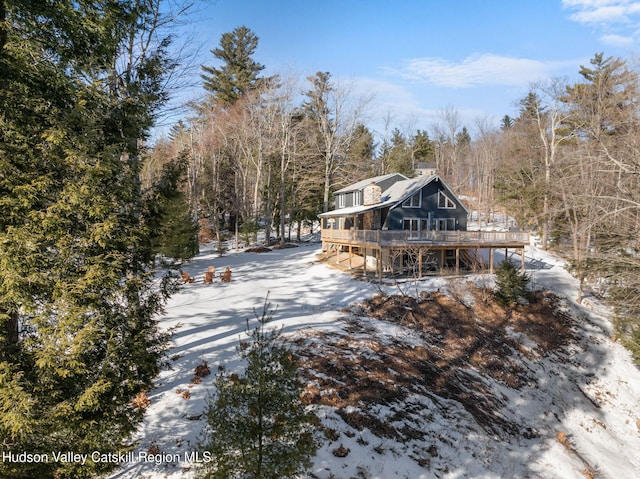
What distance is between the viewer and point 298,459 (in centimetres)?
480

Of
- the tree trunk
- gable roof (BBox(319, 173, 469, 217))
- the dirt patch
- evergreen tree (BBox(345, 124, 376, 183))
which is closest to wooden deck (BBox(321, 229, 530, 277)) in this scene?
gable roof (BBox(319, 173, 469, 217))

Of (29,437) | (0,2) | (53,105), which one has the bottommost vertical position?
(29,437)

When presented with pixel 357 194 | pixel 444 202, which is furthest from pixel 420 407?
pixel 357 194

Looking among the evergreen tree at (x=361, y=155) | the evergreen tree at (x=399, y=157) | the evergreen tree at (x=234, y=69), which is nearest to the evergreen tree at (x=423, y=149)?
the evergreen tree at (x=399, y=157)

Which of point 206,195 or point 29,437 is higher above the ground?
point 206,195

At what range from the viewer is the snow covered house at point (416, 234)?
22.7 metres

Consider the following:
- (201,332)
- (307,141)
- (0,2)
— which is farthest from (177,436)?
(307,141)

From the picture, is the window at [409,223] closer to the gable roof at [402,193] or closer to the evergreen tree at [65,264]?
the gable roof at [402,193]

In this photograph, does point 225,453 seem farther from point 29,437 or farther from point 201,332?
point 201,332

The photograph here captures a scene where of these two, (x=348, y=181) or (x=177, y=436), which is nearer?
(x=177, y=436)

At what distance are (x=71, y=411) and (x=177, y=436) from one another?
10.4 ft

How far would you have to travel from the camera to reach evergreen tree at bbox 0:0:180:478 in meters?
4.68

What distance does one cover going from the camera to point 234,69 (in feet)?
142

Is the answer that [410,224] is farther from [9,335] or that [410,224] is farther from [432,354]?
[9,335]
